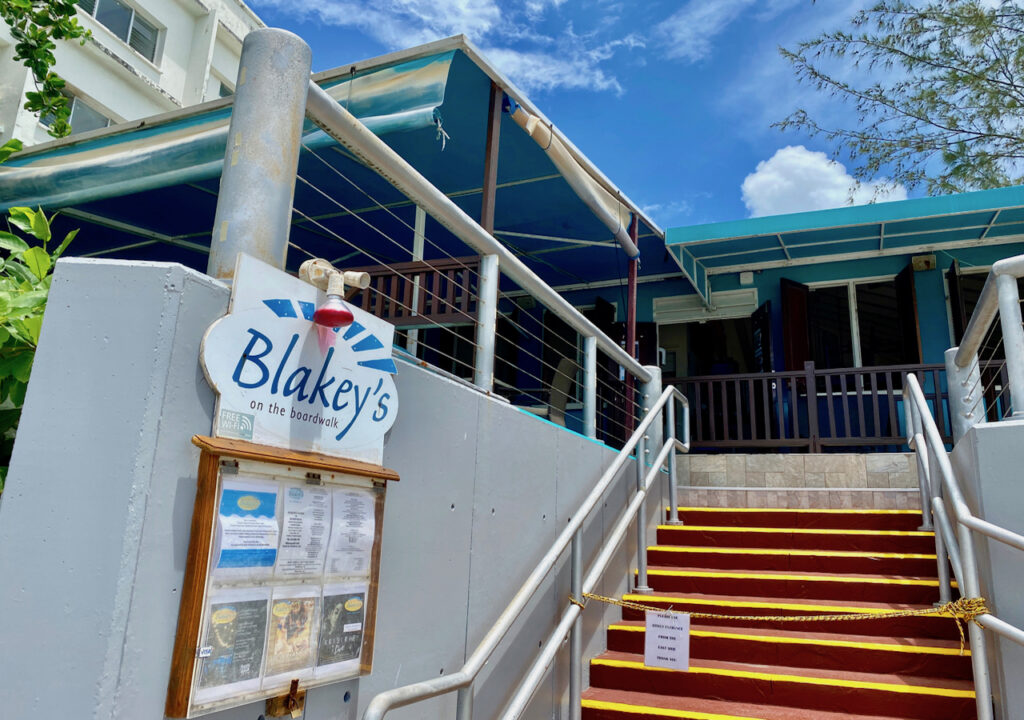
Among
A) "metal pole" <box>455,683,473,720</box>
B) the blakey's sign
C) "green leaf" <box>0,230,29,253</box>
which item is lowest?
"metal pole" <box>455,683,473,720</box>

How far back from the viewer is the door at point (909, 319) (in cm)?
789

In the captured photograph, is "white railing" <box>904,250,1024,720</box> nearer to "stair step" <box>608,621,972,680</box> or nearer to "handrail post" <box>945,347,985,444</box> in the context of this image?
"handrail post" <box>945,347,985,444</box>

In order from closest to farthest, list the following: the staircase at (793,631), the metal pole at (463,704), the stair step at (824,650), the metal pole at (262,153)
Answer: the metal pole at (262,153), the metal pole at (463,704), the staircase at (793,631), the stair step at (824,650)

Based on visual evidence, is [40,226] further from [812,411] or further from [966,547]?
[812,411]

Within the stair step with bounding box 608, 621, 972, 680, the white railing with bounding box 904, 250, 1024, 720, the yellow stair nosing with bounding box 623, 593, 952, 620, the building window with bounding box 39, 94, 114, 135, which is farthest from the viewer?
the building window with bounding box 39, 94, 114, 135

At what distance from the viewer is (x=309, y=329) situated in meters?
1.92

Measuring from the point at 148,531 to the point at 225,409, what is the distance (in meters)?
0.32

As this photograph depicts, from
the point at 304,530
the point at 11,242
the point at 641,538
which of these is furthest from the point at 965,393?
the point at 11,242

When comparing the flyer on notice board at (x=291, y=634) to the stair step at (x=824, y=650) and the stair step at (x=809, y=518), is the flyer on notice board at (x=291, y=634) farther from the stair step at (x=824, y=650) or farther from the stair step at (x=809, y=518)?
the stair step at (x=809, y=518)

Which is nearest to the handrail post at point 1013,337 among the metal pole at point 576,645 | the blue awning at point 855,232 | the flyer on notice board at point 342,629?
the metal pole at point 576,645

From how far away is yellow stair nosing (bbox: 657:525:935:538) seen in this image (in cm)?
475

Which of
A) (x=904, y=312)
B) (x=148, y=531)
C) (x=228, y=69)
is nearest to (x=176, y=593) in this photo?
(x=148, y=531)

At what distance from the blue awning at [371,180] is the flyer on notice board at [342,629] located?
51.2 inches

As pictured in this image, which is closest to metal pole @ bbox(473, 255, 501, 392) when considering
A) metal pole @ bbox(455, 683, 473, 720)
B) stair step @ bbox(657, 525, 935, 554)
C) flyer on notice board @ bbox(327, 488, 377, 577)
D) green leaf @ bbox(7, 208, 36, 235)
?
flyer on notice board @ bbox(327, 488, 377, 577)
